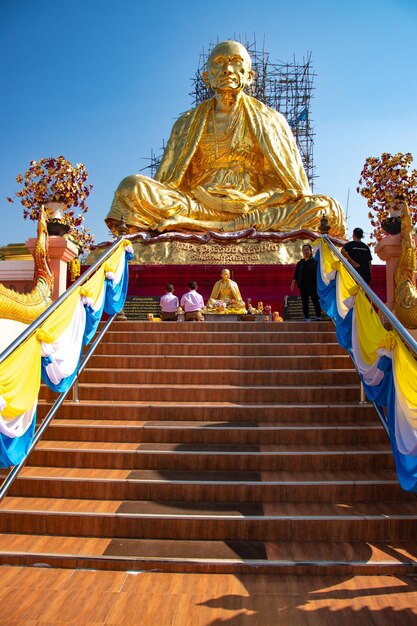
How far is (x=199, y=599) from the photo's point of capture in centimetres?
310

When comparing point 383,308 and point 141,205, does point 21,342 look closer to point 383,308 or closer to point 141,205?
point 383,308

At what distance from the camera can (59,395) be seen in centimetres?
542

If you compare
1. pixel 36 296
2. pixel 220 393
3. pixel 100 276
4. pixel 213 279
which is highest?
pixel 213 279

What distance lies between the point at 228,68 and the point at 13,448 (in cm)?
1213

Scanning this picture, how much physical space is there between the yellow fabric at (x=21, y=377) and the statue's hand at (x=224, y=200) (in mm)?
8933

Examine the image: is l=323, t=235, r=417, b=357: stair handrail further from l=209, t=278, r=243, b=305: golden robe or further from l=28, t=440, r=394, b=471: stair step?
l=209, t=278, r=243, b=305: golden robe

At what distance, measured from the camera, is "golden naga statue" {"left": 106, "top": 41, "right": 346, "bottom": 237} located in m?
12.5

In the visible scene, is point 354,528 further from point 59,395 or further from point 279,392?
point 59,395

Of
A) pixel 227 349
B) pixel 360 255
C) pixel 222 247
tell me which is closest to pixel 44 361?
pixel 227 349

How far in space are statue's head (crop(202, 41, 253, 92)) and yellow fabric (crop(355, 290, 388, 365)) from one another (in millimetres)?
9965

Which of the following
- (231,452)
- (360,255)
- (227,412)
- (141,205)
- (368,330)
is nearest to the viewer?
(231,452)

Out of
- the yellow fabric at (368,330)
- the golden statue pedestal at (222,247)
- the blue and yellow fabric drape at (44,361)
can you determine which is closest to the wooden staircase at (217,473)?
the blue and yellow fabric drape at (44,361)

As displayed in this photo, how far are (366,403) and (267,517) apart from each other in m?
1.85

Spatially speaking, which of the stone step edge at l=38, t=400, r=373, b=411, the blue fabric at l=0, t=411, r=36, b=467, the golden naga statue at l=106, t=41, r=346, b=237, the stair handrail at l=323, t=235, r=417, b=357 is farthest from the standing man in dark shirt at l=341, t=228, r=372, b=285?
the golden naga statue at l=106, t=41, r=346, b=237
